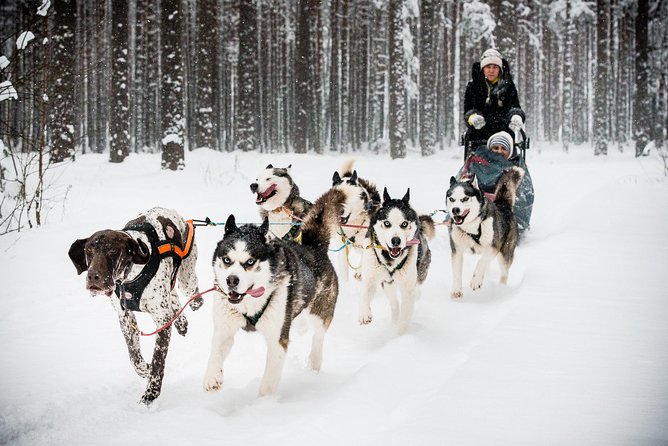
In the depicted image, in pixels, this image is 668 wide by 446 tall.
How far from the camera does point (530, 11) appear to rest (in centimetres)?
2966

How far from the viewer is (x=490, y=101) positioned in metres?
6.66

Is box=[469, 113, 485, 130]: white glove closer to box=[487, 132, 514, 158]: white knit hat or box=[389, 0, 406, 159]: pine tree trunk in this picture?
box=[487, 132, 514, 158]: white knit hat

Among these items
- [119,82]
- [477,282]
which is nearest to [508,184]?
[477,282]

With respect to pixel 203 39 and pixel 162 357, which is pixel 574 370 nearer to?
pixel 162 357

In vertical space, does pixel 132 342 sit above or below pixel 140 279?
below

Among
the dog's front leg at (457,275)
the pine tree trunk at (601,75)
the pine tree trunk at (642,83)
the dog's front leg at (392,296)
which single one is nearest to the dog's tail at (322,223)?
the dog's front leg at (392,296)

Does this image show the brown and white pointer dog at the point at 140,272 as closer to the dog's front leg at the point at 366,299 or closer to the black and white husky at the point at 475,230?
the dog's front leg at the point at 366,299

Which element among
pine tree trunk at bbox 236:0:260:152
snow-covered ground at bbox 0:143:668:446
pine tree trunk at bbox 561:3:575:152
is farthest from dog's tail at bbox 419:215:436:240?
pine tree trunk at bbox 561:3:575:152

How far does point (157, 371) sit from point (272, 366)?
720mm

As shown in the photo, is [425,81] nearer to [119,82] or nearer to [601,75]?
[601,75]

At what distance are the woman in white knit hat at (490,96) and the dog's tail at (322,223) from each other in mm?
3251

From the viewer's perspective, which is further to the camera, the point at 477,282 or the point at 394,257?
the point at 477,282

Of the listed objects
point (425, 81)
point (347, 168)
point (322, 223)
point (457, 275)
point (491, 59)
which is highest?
point (425, 81)

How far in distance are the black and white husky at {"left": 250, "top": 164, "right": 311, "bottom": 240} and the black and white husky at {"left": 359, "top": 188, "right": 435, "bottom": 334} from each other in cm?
123
